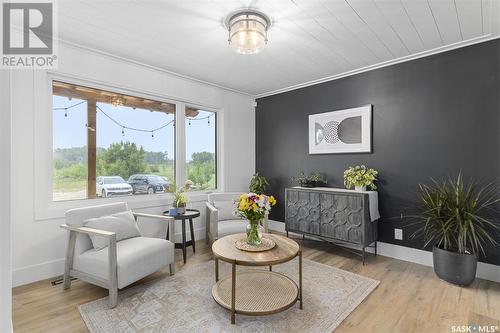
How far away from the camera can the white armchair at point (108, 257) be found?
223 cm

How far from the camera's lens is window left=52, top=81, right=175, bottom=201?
120 inches

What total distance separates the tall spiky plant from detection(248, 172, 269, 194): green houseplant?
2.52 m

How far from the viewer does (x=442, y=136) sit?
119 inches

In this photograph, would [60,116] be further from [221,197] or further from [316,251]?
Result: [316,251]

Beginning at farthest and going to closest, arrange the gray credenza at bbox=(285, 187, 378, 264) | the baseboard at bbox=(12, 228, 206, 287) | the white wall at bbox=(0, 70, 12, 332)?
the gray credenza at bbox=(285, 187, 378, 264), the baseboard at bbox=(12, 228, 206, 287), the white wall at bbox=(0, 70, 12, 332)

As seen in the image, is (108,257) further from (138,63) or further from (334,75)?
(334,75)

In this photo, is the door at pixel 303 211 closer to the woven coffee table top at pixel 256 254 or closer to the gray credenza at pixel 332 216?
the gray credenza at pixel 332 216

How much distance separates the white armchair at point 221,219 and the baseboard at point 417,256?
1.62 meters

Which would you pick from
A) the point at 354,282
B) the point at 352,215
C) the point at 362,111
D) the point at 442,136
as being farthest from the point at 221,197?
the point at 442,136

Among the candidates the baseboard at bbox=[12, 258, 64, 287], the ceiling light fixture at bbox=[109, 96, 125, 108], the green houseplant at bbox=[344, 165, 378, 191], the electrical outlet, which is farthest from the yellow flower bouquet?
the ceiling light fixture at bbox=[109, 96, 125, 108]

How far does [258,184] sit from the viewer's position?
15.3 ft

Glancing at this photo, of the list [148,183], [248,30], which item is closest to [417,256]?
[248,30]

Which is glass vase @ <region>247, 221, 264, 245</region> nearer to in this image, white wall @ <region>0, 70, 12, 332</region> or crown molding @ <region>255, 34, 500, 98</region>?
white wall @ <region>0, 70, 12, 332</region>

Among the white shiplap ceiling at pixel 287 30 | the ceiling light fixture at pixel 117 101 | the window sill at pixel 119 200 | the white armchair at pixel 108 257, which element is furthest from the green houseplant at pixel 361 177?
the ceiling light fixture at pixel 117 101
